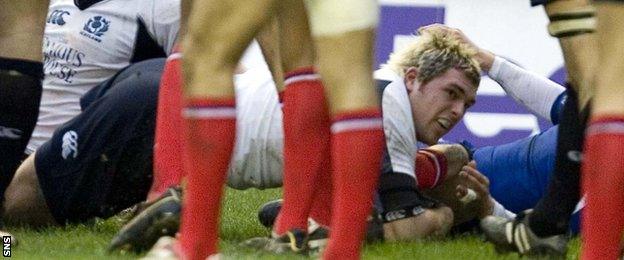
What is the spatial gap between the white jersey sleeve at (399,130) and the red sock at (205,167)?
4.63 feet

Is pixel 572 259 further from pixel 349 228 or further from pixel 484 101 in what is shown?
pixel 484 101

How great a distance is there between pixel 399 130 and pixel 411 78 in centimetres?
25

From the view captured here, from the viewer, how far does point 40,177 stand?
5.38 meters

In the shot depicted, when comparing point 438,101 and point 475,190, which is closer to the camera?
point 438,101

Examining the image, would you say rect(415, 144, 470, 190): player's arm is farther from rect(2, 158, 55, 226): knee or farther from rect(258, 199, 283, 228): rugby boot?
rect(2, 158, 55, 226): knee

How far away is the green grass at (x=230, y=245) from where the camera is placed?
446 cm

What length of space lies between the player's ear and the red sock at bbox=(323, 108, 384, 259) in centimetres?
160

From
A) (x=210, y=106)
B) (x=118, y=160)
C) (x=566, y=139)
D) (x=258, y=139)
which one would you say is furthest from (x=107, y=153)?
(x=210, y=106)

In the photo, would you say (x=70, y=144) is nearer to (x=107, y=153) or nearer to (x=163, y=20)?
(x=107, y=153)

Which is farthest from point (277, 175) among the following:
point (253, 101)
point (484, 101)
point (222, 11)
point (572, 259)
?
point (484, 101)

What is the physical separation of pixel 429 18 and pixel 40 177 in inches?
110

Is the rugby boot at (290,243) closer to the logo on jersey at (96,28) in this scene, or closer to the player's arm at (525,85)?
the player's arm at (525,85)

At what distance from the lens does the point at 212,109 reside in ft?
11.8

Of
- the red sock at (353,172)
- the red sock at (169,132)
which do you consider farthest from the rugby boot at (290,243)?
the red sock at (353,172)
